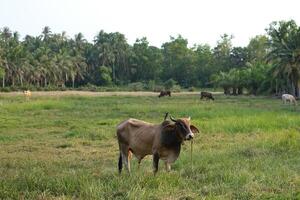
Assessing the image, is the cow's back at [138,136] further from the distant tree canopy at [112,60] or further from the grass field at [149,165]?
the distant tree canopy at [112,60]

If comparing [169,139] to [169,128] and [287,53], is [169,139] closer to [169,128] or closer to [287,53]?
[169,128]

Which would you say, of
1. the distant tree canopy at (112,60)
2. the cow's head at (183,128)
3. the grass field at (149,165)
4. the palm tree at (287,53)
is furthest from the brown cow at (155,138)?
the distant tree canopy at (112,60)

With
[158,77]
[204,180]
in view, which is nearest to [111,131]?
[204,180]

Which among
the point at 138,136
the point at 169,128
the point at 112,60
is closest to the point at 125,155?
the point at 138,136

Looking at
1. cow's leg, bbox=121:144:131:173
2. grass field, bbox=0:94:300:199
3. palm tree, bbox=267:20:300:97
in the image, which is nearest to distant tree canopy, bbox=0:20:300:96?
palm tree, bbox=267:20:300:97

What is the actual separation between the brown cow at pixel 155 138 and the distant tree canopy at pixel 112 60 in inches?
2966

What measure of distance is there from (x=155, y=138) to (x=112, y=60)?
9993 centimetres

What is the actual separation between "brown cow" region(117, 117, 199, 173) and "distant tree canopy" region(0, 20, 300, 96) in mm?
75331

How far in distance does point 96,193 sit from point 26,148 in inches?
340

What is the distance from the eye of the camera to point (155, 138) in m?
9.89

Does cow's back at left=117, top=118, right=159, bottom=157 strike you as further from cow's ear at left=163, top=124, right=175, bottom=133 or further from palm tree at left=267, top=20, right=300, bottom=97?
palm tree at left=267, top=20, right=300, bottom=97

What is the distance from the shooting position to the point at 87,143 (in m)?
16.9

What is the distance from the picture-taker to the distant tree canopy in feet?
305

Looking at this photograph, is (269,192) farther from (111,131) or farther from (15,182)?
(111,131)
